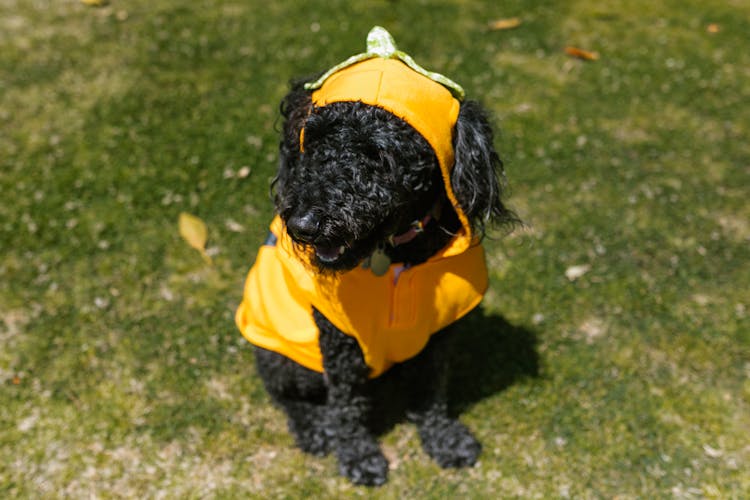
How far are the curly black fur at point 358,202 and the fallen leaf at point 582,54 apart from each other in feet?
16.6

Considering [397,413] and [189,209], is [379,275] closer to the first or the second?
[397,413]

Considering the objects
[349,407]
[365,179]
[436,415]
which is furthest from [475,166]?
[436,415]

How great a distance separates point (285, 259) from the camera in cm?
369

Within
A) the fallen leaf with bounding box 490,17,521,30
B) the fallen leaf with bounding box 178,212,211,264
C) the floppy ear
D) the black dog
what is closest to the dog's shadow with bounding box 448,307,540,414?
the black dog

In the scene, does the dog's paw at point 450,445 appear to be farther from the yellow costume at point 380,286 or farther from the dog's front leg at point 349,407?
the yellow costume at point 380,286

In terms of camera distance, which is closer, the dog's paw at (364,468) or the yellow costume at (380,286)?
the yellow costume at (380,286)

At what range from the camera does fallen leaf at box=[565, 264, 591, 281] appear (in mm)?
5650

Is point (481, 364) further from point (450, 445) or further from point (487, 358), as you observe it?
point (450, 445)

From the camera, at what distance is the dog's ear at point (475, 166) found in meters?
3.32

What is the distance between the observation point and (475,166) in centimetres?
335

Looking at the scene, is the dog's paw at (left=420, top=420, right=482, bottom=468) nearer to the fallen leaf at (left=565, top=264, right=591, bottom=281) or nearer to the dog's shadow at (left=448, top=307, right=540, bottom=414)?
the dog's shadow at (left=448, top=307, right=540, bottom=414)

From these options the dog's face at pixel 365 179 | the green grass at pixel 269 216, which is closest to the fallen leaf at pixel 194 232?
the green grass at pixel 269 216

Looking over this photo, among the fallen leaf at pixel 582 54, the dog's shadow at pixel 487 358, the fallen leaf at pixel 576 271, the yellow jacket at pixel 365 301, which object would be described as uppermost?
the yellow jacket at pixel 365 301

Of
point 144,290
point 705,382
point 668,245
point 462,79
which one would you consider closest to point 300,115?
point 144,290
